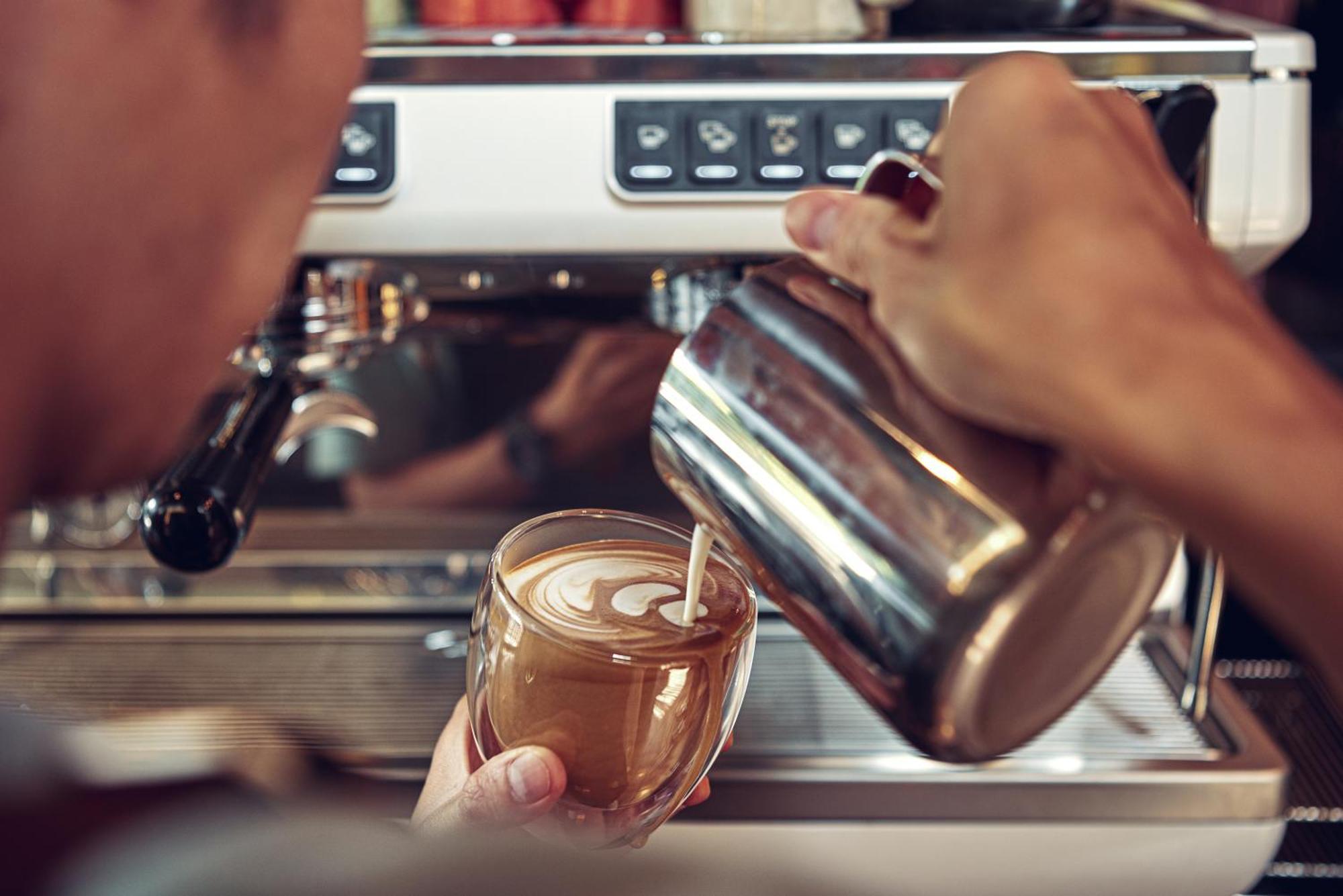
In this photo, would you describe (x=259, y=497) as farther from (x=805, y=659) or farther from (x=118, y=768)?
(x=118, y=768)

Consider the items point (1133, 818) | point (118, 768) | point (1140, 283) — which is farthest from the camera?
point (1133, 818)

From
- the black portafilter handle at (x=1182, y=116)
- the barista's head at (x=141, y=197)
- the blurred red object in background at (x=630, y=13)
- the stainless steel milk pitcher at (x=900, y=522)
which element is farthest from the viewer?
the blurred red object in background at (x=630, y=13)

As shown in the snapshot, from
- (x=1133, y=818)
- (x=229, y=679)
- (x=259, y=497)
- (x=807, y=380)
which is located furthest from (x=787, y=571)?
(x=259, y=497)

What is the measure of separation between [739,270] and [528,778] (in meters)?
0.37

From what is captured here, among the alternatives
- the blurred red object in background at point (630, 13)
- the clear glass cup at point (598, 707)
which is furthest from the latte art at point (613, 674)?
the blurred red object in background at point (630, 13)

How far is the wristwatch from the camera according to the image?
3.40ft

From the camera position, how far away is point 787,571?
1.64 feet

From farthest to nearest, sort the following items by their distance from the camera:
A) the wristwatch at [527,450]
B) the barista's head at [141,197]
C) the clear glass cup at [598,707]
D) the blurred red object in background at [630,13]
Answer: the wristwatch at [527,450] < the blurred red object in background at [630,13] < the clear glass cup at [598,707] < the barista's head at [141,197]

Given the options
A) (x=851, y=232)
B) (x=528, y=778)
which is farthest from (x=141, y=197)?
(x=528, y=778)

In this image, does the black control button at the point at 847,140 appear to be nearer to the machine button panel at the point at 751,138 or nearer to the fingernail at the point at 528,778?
the machine button panel at the point at 751,138

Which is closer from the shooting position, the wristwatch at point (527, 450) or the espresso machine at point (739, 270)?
the espresso machine at point (739, 270)

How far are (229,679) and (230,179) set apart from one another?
2.36 feet

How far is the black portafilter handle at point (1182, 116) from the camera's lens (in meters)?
0.72

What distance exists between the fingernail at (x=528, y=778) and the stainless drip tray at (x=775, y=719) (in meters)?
0.20
